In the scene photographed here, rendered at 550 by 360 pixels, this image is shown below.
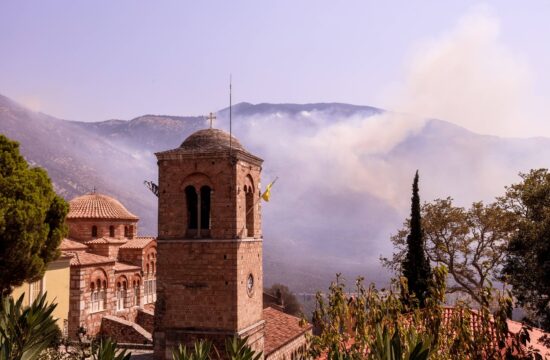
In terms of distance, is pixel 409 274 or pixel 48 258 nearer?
pixel 48 258

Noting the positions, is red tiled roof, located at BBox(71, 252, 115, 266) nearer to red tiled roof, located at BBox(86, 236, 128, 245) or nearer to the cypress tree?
red tiled roof, located at BBox(86, 236, 128, 245)

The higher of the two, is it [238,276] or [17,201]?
[17,201]

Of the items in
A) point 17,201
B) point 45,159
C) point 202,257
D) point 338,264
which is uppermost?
point 45,159

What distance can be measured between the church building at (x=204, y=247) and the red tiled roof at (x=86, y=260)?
11.5 metres

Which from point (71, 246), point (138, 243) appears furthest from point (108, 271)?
point (138, 243)

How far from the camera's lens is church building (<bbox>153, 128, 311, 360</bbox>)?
1716 cm

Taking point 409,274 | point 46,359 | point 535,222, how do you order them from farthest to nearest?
point 409,274 < point 535,222 < point 46,359

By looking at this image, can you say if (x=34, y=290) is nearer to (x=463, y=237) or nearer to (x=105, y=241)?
(x=105, y=241)

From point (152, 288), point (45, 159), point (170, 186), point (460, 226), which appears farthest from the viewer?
point (45, 159)

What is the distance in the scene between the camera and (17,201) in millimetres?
16875

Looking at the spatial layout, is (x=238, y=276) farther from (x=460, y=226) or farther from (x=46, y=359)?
(x=460, y=226)

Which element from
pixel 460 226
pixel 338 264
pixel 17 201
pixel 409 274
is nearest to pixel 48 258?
pixel 17 201

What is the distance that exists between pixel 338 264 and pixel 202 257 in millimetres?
123708

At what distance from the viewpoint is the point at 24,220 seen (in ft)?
55.3
